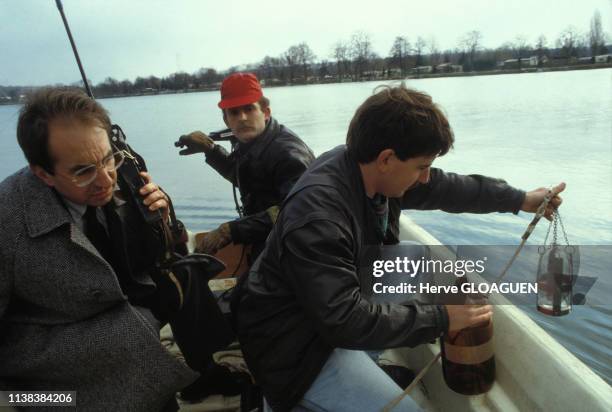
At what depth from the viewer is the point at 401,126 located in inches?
48.9

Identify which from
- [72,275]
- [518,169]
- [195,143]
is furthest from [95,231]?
[518,169]

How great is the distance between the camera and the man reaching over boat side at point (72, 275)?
125 cm

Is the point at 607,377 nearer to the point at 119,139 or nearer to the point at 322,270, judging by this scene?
the point at 322,270

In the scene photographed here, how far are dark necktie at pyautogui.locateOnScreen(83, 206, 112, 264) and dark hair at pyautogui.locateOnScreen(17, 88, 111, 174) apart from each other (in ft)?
0.67

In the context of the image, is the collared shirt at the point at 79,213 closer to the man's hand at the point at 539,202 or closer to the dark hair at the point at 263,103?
the dark hair at the point at 263,103

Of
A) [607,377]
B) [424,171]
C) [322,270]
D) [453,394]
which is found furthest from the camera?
[607,377]

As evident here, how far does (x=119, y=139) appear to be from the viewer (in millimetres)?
1486

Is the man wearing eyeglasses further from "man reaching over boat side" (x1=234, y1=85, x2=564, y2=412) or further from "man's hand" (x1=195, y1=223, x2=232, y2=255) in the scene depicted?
"man's hand" (x1=195, y1=223, x2=232, y2=255)

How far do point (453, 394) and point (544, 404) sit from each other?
354mm

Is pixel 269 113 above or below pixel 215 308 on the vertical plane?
above

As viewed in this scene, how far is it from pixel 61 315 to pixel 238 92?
1.67m

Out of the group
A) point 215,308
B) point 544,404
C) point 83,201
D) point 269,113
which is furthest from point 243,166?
point 544,404

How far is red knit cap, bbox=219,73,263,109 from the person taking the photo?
2.59 meters

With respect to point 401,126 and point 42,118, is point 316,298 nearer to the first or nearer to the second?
point 401,126
